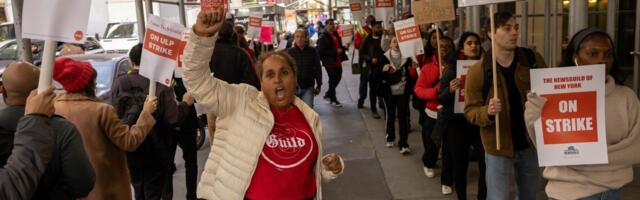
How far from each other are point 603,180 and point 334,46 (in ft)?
30.9

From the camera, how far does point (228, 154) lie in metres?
2.90

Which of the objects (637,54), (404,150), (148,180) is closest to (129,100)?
(148,180)

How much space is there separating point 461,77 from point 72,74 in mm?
3052

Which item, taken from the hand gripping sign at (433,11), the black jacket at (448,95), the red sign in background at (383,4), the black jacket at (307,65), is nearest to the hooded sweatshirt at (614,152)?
the black jacket at (448,95)

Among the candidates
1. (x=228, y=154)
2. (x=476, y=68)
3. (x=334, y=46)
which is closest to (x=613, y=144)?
(x=476, y=68)

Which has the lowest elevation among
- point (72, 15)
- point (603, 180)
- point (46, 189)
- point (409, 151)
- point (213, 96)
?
point (409, 151)

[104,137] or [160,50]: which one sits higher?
[160,50]

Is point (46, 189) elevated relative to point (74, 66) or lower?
lower

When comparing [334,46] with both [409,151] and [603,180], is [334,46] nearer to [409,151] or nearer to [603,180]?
[409,151]

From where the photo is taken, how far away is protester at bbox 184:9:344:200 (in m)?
2.84

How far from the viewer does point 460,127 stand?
5383mm

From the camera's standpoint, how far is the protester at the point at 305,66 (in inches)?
349

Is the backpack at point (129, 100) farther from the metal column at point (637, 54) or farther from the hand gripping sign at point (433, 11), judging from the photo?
the metal column at point (637, 54)

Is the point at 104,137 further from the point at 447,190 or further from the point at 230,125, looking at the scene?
the point at 447,190
